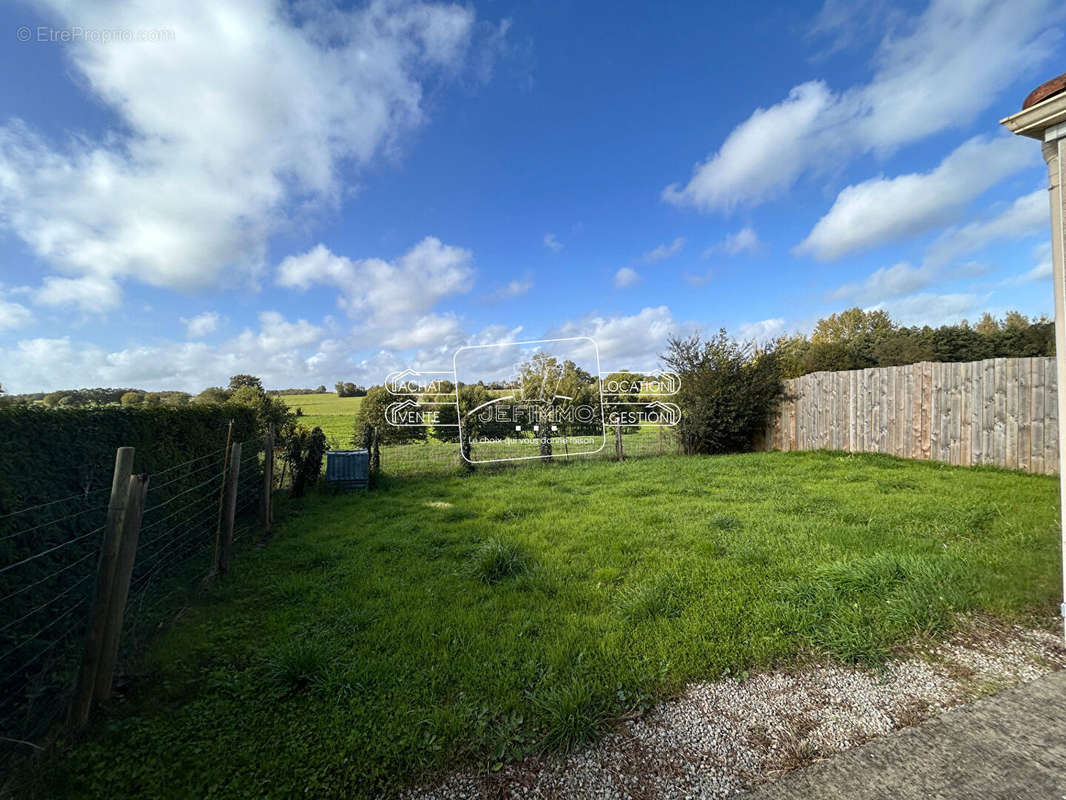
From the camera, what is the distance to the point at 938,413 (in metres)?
7.58

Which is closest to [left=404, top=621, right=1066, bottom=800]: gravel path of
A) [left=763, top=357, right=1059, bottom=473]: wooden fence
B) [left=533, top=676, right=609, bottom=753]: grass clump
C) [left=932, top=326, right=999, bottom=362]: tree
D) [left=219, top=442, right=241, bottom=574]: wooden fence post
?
[left=533, top=676, right=609, bottom=753]: grass clump

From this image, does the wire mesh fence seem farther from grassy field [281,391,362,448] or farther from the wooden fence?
the wooden fence

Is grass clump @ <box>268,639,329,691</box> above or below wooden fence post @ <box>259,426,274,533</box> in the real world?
below

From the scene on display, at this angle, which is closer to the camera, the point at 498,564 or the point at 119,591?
the point at 119,591

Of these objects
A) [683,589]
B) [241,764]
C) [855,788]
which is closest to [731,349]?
[683,589]

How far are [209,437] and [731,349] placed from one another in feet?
34.8

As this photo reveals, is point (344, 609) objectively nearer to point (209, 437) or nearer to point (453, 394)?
point (209, 437)

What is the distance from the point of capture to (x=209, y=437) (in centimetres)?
511

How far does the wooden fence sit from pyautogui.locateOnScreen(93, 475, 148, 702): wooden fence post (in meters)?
10.4

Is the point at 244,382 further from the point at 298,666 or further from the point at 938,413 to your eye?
the point at 938,413

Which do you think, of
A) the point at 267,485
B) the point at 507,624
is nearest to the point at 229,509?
the point at 267,485

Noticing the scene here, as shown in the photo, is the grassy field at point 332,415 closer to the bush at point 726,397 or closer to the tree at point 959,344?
the bush at point 726,397

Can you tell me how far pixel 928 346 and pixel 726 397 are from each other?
2223cm

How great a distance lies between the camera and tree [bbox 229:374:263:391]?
38.6ft
